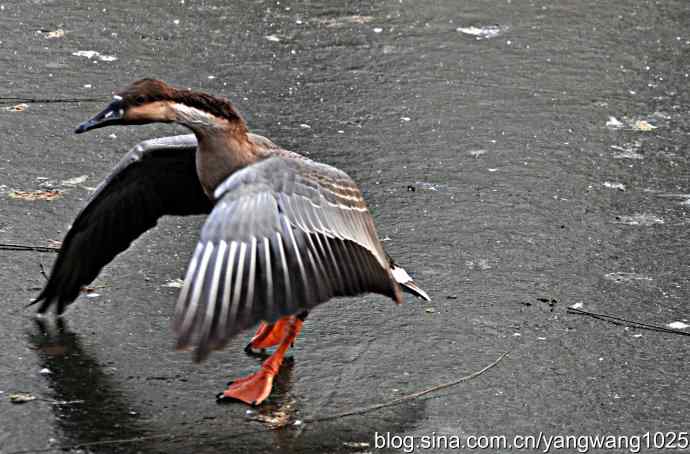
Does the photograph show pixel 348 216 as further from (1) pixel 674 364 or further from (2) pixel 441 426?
(1) pixel 674 364

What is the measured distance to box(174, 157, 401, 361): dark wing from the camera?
3705 mm

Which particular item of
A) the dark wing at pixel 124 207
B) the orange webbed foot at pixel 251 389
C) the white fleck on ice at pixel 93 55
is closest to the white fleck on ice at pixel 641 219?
the dark wing at pixel 124 207

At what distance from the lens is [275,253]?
3.93 meters

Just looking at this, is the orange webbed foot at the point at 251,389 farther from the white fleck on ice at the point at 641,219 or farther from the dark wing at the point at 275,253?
the white fleck on ice at the point at 641,219

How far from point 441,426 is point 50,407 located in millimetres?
1421

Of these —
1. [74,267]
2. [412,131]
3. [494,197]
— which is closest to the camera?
[74,267]

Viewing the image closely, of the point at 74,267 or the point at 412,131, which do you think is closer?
the point at 74,267

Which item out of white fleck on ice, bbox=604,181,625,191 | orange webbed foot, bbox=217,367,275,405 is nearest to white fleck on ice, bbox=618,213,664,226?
white fleck on ice, bbox=604,181,625,191

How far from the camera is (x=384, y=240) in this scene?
5.62 m

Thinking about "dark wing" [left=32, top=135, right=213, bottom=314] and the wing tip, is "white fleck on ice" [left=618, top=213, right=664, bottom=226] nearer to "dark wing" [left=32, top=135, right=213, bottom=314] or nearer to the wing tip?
the wing tip

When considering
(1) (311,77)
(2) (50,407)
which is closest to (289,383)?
(2) (50,407)

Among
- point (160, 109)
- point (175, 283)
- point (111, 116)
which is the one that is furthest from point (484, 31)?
point (111, 116)

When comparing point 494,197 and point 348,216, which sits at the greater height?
point 348,216

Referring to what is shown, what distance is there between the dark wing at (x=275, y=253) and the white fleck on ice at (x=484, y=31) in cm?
420
